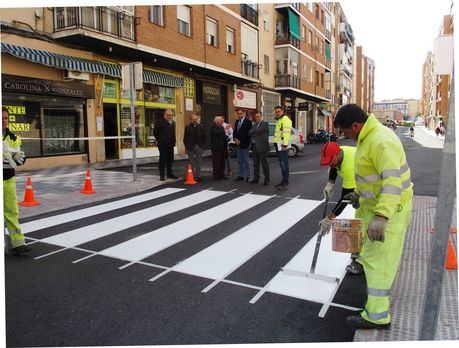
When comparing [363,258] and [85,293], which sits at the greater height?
[363,258]

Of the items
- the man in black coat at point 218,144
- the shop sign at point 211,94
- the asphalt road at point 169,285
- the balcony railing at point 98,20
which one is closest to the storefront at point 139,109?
the balcony railing at point 98,20

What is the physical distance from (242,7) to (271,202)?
21.4 meters

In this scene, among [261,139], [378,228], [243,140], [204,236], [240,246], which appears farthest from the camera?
[243,140]

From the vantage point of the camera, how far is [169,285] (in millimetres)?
3871

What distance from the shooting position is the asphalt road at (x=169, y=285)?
3.01 meters

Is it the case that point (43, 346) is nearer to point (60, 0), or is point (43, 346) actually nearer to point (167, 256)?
point (167, 256)

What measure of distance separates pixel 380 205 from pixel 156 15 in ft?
57.9

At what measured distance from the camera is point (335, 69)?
54656 millimetres

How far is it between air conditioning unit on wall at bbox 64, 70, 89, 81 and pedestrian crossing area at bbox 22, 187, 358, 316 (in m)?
8.05

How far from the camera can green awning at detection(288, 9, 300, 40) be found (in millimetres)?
32406

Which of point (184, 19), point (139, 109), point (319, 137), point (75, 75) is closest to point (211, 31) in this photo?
point (184, 19)

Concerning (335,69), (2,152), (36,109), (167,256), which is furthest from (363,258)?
(335,69)

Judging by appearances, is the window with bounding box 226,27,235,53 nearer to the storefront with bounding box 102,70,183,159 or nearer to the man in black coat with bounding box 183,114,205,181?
the storefront with bounding box 102,70,183,159

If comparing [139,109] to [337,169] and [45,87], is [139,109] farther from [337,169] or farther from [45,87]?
[337,169]
